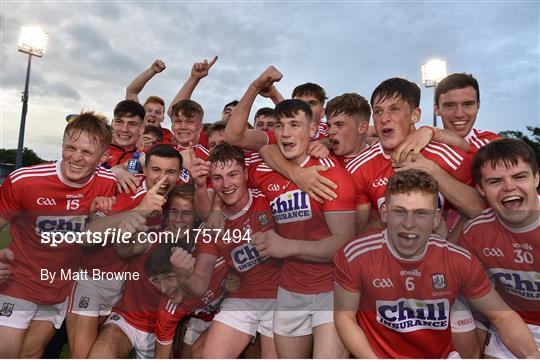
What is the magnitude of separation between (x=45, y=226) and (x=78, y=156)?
0.68 m

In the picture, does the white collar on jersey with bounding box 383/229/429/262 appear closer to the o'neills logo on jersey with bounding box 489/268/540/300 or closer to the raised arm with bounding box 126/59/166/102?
the o'neills logo on jersey with bounding box 489/268/540/300

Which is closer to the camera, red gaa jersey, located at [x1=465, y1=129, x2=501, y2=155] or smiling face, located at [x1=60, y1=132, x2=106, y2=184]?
smiling face, located at [x1=60, y1=132, x2=106, y2=184]

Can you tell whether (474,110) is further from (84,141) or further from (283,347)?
(84,141)

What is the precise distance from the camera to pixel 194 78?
6.21m

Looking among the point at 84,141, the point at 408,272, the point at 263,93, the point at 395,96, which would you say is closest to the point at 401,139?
the point at 395,96

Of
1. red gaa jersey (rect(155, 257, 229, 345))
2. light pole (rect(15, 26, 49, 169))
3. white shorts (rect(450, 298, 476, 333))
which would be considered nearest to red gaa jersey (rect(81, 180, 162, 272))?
red gaa jersey (rect(155, 257, 229, 345))

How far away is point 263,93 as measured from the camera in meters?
4.84

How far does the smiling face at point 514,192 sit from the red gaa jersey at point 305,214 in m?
1.07

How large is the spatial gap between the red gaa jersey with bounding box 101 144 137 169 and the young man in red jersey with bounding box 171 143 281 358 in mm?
1667

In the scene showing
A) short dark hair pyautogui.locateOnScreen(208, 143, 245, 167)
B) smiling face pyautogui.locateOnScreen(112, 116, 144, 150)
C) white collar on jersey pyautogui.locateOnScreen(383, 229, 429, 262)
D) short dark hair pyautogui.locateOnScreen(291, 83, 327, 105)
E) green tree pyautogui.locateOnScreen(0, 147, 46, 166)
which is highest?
green tree pyautogui.locateOnScreen(0, 147, 46, 166)

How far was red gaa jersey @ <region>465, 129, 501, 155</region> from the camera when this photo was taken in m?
3.91

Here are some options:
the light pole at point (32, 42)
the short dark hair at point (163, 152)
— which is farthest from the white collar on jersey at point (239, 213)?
the light pole at point (32, 42)

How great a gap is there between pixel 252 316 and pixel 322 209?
1.31m

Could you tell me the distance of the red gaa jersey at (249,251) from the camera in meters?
3.94
